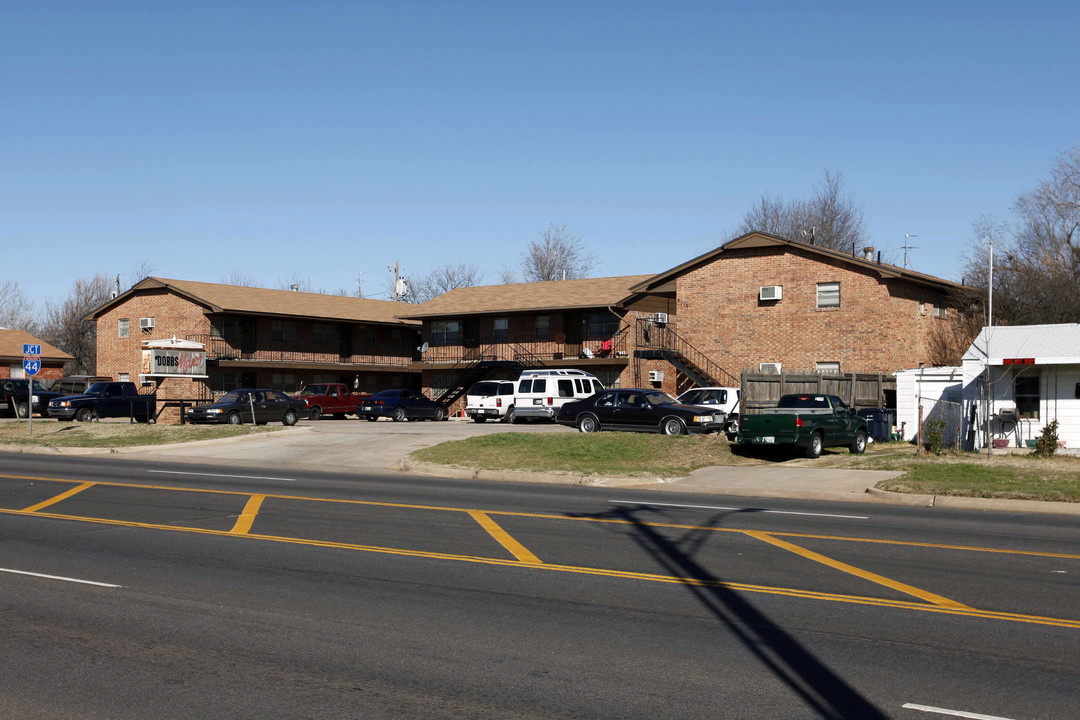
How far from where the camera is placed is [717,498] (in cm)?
1805

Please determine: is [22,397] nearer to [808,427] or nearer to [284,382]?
[284,382]

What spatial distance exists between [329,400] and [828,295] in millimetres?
24260

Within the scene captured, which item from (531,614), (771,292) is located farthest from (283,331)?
(531,614)

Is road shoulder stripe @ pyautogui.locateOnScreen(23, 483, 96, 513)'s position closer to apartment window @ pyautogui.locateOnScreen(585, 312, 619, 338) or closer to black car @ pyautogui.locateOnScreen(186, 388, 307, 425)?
black car @ pyautogui.locateOnScreen(186, 388, 307, 425)

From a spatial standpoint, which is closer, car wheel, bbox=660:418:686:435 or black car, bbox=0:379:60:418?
car wheel, bbox=660:418:686:435

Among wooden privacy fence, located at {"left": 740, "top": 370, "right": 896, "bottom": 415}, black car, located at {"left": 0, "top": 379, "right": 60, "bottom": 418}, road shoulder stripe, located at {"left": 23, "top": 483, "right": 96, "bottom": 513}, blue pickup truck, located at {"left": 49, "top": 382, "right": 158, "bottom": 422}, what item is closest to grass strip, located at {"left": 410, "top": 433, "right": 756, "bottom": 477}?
wooden privacy fence, located at {"left": 740, "top": 370, "right": 896, "bottom": 415}

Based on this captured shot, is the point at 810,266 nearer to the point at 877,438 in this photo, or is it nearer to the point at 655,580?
the point at 877,438

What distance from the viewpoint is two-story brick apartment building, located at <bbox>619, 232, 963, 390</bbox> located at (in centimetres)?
3850

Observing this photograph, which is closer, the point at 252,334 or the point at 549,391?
the point at 549,391

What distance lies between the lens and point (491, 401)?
42.6 meters

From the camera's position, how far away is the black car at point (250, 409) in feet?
127

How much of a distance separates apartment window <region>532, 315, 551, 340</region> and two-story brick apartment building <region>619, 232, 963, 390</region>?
1016 centimetres

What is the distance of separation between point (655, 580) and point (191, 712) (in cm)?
498

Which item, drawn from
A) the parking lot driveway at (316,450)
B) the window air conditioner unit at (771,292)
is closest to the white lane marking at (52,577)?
the parking lot driveway at (316,450)
